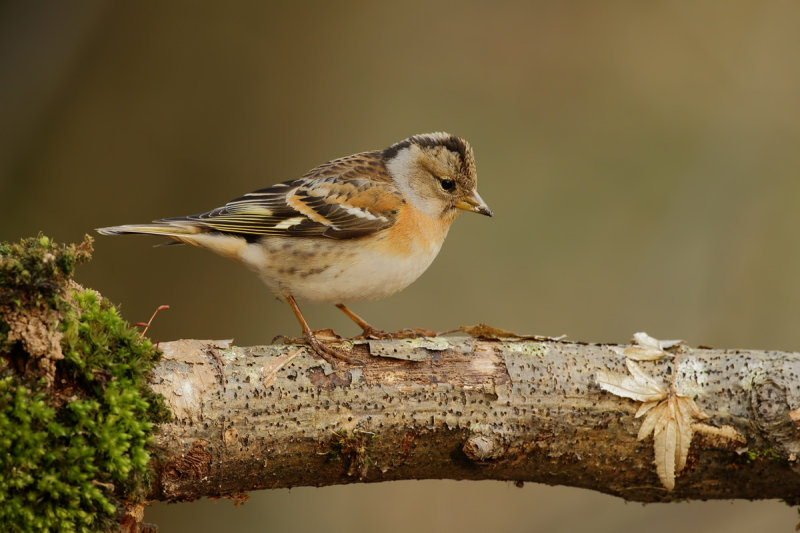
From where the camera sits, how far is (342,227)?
15.9 ft

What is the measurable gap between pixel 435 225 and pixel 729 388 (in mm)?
2208

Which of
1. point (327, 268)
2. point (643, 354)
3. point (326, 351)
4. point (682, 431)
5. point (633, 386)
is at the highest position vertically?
point (327, 268)

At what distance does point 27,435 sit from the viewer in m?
2.72

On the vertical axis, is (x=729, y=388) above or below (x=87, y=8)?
below

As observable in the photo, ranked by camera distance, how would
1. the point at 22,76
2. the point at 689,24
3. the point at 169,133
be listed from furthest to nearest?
the point at 689,24, the point at 169,133, the point at 22,76

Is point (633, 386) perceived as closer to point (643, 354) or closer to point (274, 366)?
point (643, 354)

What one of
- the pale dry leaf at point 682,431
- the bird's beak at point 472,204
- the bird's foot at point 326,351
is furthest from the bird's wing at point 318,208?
the pale dry leaf at point 682,431

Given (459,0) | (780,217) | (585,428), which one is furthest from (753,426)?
(459,0)

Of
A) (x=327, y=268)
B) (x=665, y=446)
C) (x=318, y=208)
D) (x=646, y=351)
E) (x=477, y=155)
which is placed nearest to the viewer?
(x=665, y=446)

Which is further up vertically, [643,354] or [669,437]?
[643,354]

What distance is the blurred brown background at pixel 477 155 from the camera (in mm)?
7004

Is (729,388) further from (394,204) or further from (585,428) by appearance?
(394,204)

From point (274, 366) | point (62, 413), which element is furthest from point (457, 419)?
point (62, 413)

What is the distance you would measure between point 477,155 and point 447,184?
11.8ft
